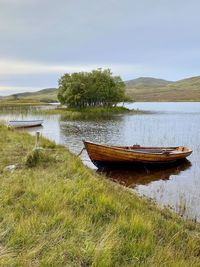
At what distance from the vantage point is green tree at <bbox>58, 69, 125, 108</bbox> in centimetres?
5638

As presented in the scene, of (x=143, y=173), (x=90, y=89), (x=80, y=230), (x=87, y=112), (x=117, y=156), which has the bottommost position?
(x=143, y=173)

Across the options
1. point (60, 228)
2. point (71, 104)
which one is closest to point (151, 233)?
point (60, 228)

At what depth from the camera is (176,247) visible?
4867mm

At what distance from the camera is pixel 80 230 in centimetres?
459

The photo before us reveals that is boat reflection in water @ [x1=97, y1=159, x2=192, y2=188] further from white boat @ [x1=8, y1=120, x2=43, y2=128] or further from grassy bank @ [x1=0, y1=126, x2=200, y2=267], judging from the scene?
white boat @ [x1=8, y1=120, x2=43, y2=128]

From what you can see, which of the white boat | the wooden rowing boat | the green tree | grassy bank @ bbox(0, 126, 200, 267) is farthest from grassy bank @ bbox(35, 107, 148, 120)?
grassy bank @ bbox(0, 126, 200, 267)

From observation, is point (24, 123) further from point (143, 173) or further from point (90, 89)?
point (90, 89)

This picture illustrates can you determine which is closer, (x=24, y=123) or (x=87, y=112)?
(x=24, y=123)

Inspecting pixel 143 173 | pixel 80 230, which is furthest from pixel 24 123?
pixel 80 230

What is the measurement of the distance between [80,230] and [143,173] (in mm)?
9595

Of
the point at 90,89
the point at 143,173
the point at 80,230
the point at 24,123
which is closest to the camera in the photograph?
the point at 80,230

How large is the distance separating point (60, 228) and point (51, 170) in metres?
4.24

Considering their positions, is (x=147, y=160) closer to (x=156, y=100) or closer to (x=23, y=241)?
(x=23, y=241)

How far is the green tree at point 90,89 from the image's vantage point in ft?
185
